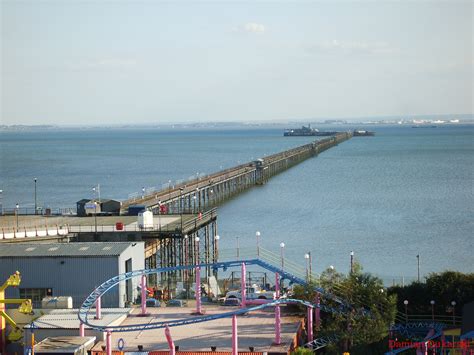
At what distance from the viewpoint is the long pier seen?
55.2m

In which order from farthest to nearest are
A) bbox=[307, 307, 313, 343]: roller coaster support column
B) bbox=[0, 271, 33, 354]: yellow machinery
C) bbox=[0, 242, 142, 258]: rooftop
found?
bbox=[0, 242, 142, 258]: rooftop < bbox=[0, 271, 33, 354]: yellow machinery < bbox=[307, 307, 313, 343]: roller coaster support column

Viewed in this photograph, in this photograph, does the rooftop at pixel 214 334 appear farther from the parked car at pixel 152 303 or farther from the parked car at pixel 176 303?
the parked car at pixel 176 303

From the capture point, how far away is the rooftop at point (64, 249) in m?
30.0

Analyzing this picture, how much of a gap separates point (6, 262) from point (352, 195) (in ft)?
183

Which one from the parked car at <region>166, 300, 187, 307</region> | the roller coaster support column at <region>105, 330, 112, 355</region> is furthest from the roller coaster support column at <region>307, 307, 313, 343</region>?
the roller coaster support column at <region>105, 330, 112, 355</region>

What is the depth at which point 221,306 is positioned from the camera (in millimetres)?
29188

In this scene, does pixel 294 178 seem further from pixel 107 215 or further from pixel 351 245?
pixel 107 215

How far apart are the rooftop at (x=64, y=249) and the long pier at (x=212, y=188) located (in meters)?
14.7

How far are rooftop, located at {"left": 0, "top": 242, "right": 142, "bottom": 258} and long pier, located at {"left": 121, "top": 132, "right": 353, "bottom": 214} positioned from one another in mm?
14704

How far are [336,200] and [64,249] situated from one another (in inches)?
1956

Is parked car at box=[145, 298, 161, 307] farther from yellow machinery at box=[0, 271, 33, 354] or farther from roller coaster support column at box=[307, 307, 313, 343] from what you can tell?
roller coaster support column at box=[307, 307, 313, 343]

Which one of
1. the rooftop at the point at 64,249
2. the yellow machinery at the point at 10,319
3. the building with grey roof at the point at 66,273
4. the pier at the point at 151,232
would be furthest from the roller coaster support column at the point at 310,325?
the pier at the point at 151,232

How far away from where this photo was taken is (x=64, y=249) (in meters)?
30.9

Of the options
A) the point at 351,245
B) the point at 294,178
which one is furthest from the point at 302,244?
the point at 294,178
